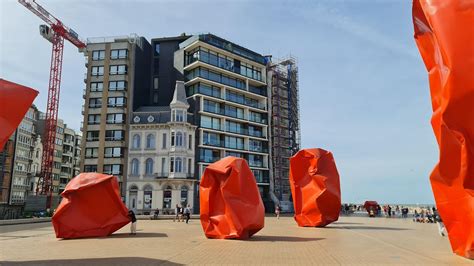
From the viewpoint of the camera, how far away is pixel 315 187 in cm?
2541

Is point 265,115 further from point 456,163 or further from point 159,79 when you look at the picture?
point 456,163

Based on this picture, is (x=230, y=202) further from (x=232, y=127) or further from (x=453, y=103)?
(x=232, y=127)

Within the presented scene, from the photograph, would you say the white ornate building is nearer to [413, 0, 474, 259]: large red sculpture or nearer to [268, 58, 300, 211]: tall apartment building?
[268, 58, 300, 211]: tall apartment building

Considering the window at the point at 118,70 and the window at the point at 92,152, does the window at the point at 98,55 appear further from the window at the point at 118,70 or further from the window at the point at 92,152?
the window at the point at 92,152

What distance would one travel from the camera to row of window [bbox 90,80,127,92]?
61769 millimetres

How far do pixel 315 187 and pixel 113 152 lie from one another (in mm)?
41289

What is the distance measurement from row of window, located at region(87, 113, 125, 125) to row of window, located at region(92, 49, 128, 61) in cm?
959

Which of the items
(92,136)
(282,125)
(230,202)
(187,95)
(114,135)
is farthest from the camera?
(282,125)

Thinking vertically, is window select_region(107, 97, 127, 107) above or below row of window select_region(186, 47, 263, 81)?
below

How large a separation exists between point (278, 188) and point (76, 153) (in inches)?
2520

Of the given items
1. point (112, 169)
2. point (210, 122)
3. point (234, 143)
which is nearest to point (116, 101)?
point (112, 169)

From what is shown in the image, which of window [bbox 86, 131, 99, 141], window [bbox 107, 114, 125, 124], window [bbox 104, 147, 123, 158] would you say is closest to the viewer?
window [bbox 104, 147, 123, 158]

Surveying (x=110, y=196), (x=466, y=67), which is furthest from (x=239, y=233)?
(x=466, y=67)

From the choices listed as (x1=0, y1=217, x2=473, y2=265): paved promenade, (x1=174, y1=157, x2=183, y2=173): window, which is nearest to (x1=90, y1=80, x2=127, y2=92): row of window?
(x1=174, y1=157, x2=183, y2=173): window
